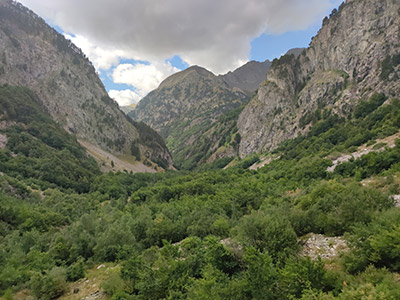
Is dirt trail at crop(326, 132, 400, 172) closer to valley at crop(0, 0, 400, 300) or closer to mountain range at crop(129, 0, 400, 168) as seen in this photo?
valley at crop(0, 0, 400, 300)

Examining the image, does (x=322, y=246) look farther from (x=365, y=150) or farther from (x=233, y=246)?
(x=365, y=150)

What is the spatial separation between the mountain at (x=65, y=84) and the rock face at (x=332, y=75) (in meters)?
81.0

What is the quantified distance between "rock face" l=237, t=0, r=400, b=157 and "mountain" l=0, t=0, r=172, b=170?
266 feet

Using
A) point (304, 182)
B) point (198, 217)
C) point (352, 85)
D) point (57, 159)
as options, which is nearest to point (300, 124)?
point (352, 85)

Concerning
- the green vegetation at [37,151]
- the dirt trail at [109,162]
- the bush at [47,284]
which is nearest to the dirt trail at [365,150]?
the bush at [47,284]

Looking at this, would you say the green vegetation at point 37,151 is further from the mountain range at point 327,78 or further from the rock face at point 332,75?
the rock face at point 332,75

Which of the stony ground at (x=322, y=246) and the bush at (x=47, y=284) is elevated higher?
the stony ground at (x=322, y=246)

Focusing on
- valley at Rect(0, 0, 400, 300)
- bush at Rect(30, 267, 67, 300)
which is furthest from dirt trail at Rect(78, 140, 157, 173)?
bush at Rect(30, 267, 67, 300)

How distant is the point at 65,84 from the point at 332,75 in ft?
483

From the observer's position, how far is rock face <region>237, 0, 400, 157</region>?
77062 millimetres

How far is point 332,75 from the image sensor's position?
95.0m

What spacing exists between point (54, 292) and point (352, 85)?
100547 millimetres

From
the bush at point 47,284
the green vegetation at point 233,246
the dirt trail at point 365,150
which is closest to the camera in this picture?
the green vegetation at point 233,246

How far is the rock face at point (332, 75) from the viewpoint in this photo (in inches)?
3034
